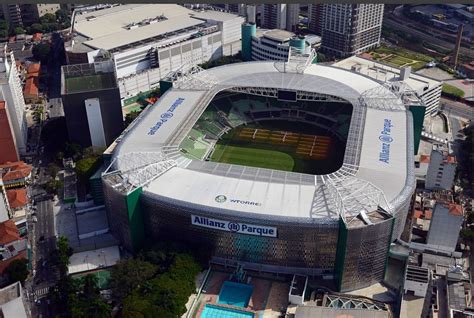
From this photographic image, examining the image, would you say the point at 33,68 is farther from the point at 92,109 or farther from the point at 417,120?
the point at 417,120

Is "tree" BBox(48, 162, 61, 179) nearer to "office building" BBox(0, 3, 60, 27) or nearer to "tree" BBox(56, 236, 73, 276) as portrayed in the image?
"tree" BBox(56, 236, 73, 276)

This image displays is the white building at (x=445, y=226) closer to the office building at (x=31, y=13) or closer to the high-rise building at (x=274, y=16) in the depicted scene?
the high-rise building at (x=274, y=16)

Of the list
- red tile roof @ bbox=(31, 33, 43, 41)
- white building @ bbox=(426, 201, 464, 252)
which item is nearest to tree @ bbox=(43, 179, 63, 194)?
white building @ bbox=(426, 201, 464, 252)

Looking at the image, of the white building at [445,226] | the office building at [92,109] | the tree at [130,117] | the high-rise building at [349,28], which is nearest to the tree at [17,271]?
the office building at [92,109]

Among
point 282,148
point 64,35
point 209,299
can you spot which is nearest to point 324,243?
point 209,299

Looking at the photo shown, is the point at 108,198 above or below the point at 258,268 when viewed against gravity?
above

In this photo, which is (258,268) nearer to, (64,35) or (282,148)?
(282,148)

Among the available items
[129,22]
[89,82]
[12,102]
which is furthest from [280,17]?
[12,102]
